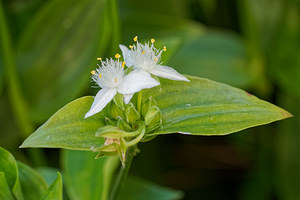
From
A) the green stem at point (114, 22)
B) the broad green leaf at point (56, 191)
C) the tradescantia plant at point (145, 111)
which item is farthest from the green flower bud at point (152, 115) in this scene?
the green stem at point (114, 22)

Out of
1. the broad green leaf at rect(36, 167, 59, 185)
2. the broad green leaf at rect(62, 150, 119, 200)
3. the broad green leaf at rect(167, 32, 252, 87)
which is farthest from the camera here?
the broad green leaf at rect(167, 32, 252, 87)

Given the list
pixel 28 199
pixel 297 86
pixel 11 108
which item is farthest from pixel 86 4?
pixel 297 86

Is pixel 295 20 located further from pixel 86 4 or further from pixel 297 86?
pixel 86 4

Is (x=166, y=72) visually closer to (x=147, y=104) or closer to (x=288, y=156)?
(x=147, y=104)

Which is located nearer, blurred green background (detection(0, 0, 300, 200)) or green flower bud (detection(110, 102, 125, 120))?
green flower bud (detection(110, 102, 125, 120))

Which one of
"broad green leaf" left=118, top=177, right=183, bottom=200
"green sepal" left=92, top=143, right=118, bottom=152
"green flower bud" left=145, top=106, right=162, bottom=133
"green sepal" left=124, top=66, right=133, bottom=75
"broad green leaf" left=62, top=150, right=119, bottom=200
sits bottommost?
"broad green leaf" left=118, top=177, right=183, bottom=200

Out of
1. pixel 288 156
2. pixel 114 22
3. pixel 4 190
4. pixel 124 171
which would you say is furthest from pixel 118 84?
pixel 288 156

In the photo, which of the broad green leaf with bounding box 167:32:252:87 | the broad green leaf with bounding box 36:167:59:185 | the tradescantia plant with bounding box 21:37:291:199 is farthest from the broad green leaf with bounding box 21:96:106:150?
the broad green leaf with bounding box 167:32:252:87

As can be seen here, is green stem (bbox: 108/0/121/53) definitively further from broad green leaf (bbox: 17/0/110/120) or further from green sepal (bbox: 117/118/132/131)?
green sepal (bbox: 117/118/132/131)
